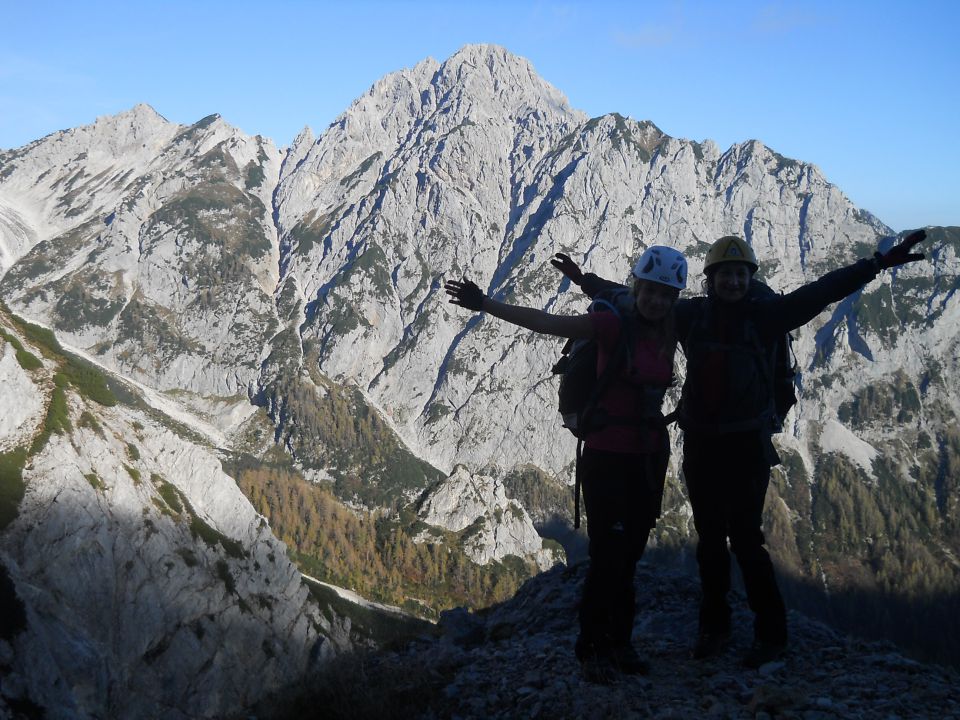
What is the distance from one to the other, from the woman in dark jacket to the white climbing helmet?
65 cm

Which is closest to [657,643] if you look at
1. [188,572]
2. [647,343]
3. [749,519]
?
[749,519]

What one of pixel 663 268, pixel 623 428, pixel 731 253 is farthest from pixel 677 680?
pixel 731 253

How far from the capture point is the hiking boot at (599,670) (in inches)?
403

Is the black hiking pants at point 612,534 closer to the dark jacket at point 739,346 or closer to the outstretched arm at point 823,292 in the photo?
the dark jacket at point 739,346

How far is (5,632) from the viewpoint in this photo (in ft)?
127

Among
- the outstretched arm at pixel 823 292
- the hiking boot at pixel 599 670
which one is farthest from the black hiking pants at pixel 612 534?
the outstretched arm at pixel 823 292

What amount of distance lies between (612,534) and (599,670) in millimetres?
2070

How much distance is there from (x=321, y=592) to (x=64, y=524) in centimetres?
7818

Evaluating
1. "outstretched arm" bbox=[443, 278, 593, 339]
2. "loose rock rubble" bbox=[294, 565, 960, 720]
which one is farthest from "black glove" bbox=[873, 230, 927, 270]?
"loose rock rubble" bbox=[294, 565, 960, 720]

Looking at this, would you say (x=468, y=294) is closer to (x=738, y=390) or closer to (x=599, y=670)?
(x=738, y=390)

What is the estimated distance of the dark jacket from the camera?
406 inches

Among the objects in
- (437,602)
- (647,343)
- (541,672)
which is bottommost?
(437,602)

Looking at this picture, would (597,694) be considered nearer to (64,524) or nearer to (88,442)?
(64,524)

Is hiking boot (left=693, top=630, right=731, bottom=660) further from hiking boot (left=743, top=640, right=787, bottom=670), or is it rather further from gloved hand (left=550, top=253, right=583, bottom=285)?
gloved hand (left=550, top=253, right=583, bottom=285)
